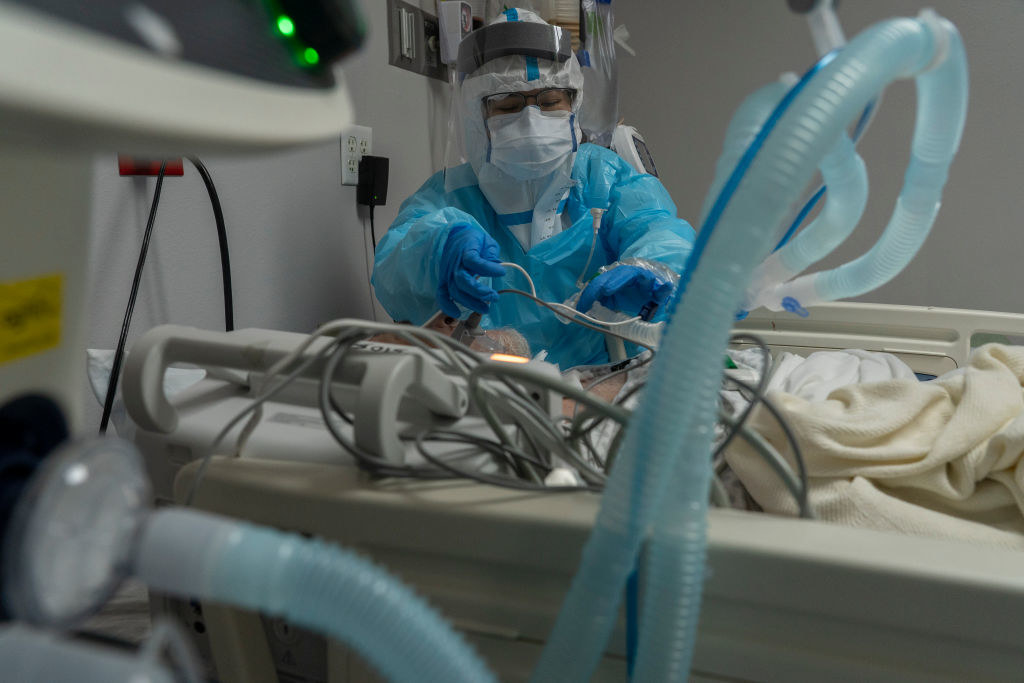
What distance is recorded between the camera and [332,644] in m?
0.51

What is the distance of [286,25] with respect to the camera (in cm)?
31

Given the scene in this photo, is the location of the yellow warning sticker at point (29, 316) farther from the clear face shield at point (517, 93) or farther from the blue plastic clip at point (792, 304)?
the clear face shield at point (517, 93)

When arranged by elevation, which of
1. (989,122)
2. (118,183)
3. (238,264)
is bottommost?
(238,264)

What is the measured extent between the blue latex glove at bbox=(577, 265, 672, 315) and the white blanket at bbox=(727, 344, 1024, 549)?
28.6 inches

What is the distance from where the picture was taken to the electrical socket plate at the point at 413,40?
5.82 feet

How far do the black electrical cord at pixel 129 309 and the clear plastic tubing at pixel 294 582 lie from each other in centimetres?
74

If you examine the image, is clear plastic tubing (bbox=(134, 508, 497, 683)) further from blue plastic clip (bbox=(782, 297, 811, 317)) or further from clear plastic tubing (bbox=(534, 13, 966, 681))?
blue plastic clip (bbox=(782, 297, 811, 317))

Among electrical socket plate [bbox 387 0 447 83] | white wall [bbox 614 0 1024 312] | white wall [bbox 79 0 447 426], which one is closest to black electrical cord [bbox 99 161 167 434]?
white wall [bbox 79 0 447 426]

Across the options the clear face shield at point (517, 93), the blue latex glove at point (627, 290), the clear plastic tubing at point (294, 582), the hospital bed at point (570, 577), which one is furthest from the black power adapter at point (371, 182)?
the clear plastic tubing at point (294, 582)

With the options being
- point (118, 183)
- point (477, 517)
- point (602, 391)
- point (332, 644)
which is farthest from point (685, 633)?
point (118, 183)

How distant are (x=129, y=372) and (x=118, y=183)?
0.55 metres

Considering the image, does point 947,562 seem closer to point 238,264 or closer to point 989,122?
point 238,264

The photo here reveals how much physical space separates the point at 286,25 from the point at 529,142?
1328 mm

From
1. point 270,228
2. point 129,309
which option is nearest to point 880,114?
point 270,228
